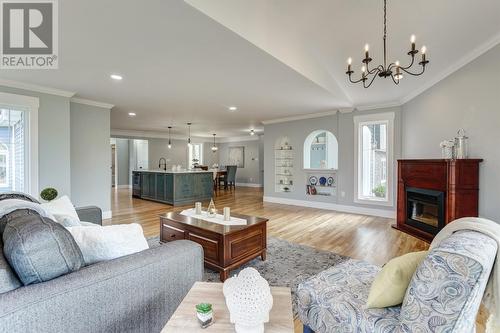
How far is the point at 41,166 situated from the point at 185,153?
7736 millimetres

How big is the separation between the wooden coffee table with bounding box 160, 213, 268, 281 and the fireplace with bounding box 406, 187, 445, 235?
2.51m

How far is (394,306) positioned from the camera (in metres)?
1.29

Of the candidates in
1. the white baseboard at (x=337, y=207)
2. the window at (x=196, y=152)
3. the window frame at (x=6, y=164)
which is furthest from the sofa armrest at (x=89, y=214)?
the window at (x=196, y=152)

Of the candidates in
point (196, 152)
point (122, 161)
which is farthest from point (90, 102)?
point (196, 152)

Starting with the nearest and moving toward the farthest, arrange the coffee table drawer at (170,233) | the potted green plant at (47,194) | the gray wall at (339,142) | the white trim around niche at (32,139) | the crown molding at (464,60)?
the crown molding at (464,60) < the coffee table drawer at (170,233) < the potted green plant at (47,194) < the white trim around niche at (32,139) < the gray wall at (339,142)

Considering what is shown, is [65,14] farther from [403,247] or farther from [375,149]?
[375,149]

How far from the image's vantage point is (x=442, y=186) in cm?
340

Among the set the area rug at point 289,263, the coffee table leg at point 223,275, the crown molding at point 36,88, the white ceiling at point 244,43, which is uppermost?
the white ceiling at point 244,43

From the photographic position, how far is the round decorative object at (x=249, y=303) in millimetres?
886

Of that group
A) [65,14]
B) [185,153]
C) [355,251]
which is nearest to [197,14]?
[65,14]

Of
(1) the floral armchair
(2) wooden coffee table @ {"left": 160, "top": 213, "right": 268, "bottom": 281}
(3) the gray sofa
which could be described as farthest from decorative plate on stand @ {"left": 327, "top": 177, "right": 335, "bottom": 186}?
(3) the gray sofa

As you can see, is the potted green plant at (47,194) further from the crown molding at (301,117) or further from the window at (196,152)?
the window at (196,152)

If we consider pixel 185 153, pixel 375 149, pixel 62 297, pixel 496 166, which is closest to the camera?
pixel 62 297

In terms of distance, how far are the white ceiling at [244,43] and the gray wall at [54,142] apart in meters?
0.36
